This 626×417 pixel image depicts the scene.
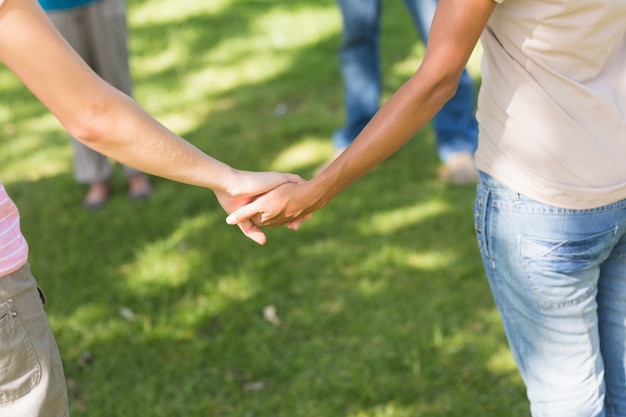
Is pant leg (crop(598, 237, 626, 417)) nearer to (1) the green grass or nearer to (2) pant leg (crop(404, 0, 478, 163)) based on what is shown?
(1) the green grass

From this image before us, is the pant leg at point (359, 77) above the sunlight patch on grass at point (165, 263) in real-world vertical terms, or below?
above

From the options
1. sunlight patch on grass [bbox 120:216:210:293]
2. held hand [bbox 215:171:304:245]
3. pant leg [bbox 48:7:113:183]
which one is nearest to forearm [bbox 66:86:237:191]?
held hand [bbox 215:171:304:245]

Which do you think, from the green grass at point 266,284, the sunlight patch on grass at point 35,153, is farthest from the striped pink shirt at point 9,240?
the sunlight patch on grass at point 35,153

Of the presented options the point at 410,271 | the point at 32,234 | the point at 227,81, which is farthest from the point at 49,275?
the point at 227,81

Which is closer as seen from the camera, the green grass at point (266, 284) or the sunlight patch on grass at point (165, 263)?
the green grass at point (266, 284)

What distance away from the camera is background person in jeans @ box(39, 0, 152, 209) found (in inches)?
161

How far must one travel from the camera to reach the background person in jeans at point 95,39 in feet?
13.5

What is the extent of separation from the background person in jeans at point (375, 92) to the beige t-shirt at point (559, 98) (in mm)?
2421

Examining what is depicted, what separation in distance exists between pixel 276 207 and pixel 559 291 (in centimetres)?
73

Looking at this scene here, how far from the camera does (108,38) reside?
4.20 meters

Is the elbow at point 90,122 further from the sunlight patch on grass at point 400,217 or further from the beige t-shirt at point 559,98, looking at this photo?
the sunlight patch on grass at point 400,217

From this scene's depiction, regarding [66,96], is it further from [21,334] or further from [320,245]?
[320,245]

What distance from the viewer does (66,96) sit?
175 cm

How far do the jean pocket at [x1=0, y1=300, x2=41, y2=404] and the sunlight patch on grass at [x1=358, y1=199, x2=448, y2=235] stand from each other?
2377mm
